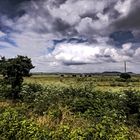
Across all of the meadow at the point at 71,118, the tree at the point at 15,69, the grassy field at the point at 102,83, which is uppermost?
the tree at the point at 15,69

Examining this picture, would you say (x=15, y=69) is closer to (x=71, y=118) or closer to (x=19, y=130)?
(x=71, y=118)

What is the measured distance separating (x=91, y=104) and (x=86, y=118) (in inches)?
130

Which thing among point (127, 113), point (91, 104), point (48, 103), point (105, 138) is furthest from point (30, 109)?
point (105, 138)

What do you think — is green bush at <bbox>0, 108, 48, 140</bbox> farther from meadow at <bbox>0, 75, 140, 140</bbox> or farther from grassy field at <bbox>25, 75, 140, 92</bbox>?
grassy field at <bbox>25, 75, 140, 92</bbox>

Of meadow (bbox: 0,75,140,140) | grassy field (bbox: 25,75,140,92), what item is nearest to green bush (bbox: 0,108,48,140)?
meadow (bbox: 0,75,140,140)

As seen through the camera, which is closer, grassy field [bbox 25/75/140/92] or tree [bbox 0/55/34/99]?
tree [bbox 0/55/34/99]

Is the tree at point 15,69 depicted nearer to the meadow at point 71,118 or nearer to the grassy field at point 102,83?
the meadow at point 71,118

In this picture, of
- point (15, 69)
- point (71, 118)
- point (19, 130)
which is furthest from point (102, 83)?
point (19, 130)

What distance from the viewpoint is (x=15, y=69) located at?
27828 millimetres

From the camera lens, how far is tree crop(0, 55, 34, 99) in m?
27.8

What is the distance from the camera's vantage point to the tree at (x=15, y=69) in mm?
27844

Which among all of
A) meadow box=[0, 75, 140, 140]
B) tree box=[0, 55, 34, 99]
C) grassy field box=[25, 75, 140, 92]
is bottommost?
meadow box=[0, 75, 140, 140]

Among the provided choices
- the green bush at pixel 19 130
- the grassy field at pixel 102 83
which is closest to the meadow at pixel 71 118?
the green bush at pixel 19 130

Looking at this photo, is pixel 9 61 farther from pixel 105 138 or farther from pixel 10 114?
pixel 105 138
